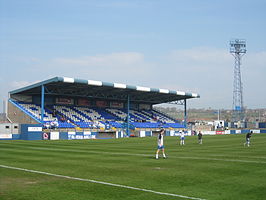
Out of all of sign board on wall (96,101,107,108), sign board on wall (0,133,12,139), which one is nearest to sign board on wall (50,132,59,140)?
sign board on wall (0,133,12,139)

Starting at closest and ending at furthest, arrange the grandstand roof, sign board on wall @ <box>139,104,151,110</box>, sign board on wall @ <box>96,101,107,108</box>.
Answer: the grandstand roof, sign board on wall @ <box>96,101,107,108</box>, sign board on wall @ <box>139,104,151,110</box>

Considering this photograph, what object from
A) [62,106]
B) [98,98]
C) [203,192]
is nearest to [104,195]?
[203,192]

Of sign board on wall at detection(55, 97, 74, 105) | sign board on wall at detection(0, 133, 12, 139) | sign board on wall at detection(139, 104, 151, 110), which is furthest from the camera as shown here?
sign board on wall at detection(139, 104, 151, 110)

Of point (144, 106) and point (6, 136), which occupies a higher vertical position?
point (144, 106)

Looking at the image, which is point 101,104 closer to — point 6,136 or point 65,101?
point 65,101

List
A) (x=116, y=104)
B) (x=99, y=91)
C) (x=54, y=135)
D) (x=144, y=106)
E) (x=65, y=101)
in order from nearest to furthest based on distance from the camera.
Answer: (x=54, y=135) → (x=99, y=91) → (x=65, y=101) → (x=116, y=104) → (x=144, y=106)

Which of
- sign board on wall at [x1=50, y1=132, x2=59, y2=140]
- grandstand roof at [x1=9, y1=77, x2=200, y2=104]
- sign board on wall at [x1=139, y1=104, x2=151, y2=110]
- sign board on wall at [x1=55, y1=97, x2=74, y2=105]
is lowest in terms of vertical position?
sign board on wall at [x1=50, y1=132, x2=59, y2=140]

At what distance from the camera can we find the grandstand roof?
59.9 metres

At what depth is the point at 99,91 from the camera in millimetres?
71938

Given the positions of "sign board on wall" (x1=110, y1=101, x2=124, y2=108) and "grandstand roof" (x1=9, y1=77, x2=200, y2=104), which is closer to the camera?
"grandstand roof" (x1=9, y1=77, x2=200, y2=104)

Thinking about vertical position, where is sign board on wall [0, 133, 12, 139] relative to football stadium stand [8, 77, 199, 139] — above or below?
below

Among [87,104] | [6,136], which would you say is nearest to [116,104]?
[87,104]

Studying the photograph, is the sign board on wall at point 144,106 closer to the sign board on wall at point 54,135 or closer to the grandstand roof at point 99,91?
the grandstand roof at point 99,91

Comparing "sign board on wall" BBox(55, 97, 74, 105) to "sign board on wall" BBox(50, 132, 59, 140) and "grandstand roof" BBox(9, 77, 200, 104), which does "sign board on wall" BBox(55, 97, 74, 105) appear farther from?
"sign board on wall" BBox(50, 132, 59, 140)
